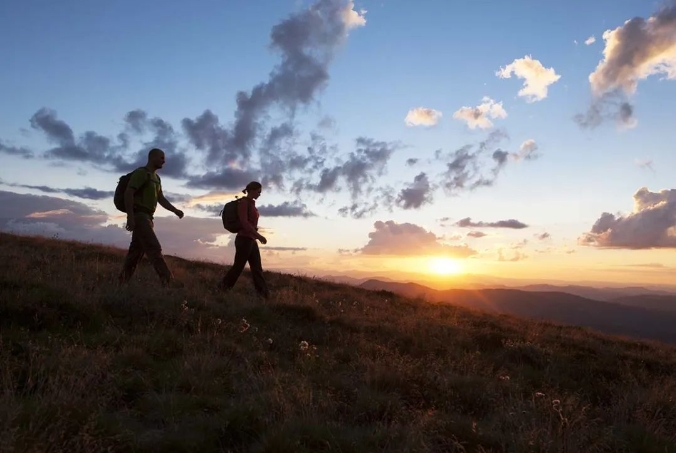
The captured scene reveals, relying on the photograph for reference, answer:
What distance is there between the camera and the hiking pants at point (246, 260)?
944 centimetres

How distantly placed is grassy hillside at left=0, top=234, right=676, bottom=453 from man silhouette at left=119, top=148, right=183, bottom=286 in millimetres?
456

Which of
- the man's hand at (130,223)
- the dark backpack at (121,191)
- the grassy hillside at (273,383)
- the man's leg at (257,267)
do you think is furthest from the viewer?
the man's leg at (257,267)

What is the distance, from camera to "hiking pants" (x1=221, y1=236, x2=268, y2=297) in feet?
31.0

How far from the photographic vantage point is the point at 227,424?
356 centimetres

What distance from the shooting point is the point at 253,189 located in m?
9.56

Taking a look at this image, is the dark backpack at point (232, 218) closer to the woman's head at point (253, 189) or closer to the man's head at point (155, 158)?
the woman's head at point (253, 189)

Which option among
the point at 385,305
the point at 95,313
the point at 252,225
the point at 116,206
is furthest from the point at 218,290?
the point at 385,305

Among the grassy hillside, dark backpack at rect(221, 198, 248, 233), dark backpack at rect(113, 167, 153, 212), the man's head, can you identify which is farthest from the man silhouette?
dark backpack at rect(221, 198, 248, 233)

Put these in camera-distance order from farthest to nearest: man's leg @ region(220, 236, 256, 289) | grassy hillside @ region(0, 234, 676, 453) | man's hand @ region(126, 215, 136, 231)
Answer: man's leg @ region(220, 236, 256, 289), man's hand @ region(126, 215, 136, 231), grassy hillside @ region(0, 234, 676, 453)

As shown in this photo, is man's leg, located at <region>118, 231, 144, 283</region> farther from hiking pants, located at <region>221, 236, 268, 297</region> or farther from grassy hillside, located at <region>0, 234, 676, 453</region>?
hiking pants, located at <region>221, 236, 268, 297</region>

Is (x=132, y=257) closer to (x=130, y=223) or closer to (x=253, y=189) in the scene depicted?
(x=130, y=223)

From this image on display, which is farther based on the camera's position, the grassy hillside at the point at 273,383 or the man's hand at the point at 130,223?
the man's hand at the point at 130,223

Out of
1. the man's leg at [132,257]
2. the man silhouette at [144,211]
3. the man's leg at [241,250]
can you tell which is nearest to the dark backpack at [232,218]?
the man's leg at [241,250]

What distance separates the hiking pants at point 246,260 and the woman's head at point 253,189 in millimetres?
875
